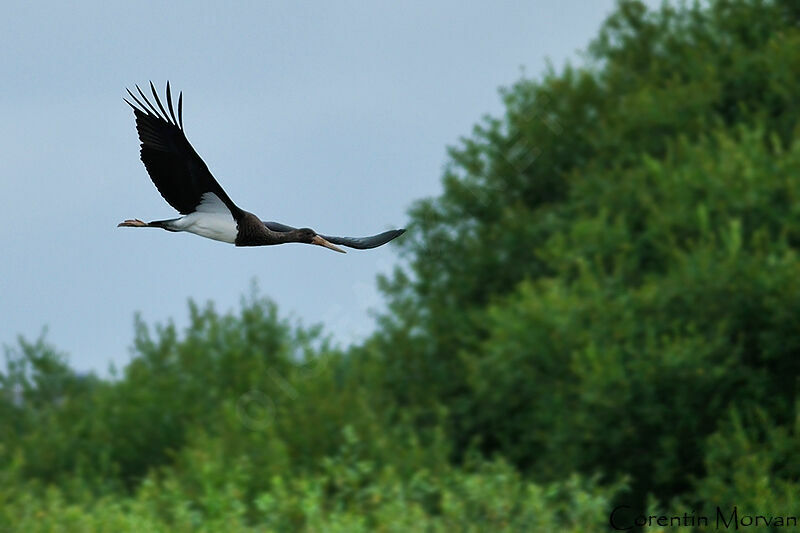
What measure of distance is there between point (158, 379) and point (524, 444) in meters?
6.37

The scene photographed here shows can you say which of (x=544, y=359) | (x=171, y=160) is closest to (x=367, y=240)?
(x=171, y=160)

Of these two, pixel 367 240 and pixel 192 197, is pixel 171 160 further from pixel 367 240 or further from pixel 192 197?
pixel 367 240

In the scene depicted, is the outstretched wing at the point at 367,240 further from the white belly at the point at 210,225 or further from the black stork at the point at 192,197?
the white belly at the point at 210,225

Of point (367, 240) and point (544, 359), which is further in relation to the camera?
point (544, 359)

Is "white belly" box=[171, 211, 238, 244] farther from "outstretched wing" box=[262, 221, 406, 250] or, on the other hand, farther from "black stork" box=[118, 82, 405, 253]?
"outstretched wing" box=[262, 221, 406, 250]

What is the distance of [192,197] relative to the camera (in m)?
3.48

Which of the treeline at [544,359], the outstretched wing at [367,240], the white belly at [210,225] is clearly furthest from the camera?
the treeline at [544,359]

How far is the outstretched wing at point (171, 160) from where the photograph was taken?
344 centimetres

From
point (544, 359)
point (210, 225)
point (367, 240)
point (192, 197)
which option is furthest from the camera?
point (544, 359)

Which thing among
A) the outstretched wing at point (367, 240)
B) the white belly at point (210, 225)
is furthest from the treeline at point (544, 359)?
the white belly at point (210, 225)

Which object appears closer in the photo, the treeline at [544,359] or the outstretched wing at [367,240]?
the outstretched wing at [367,240]

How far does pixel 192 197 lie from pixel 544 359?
12290mm

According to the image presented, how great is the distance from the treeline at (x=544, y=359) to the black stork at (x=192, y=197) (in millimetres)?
5304

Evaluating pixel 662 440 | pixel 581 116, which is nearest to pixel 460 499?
pixel 662 440
